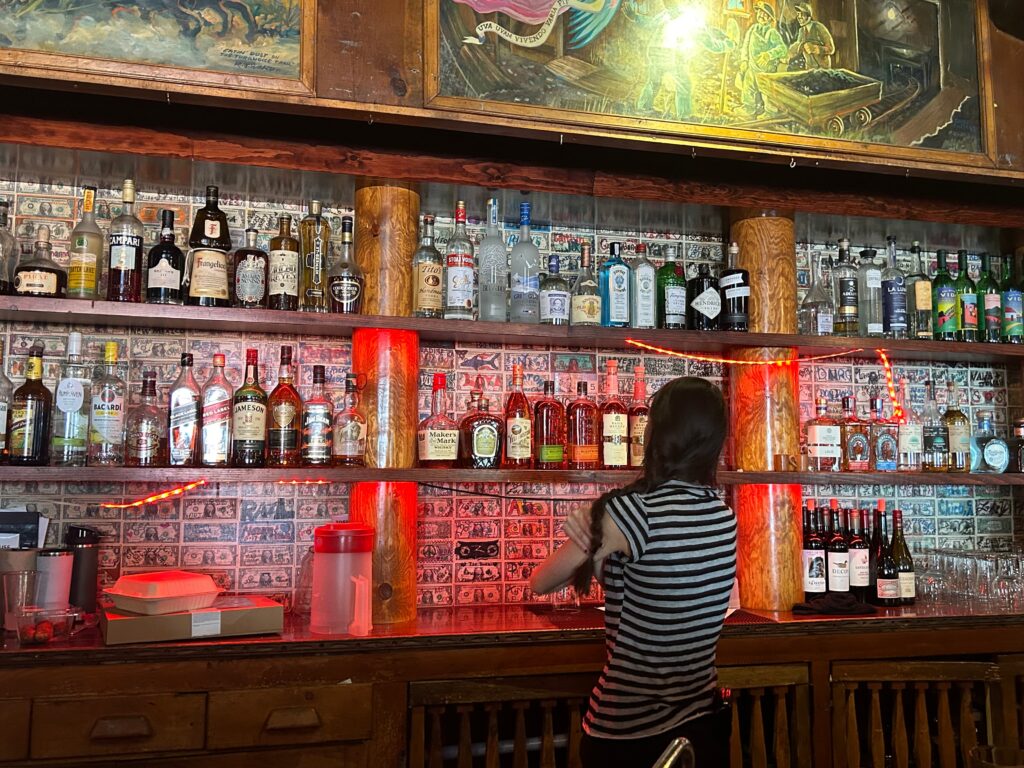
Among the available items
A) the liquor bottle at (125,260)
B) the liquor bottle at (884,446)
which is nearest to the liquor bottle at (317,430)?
the liquor bottle at (125,260)

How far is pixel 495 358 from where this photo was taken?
2801mm

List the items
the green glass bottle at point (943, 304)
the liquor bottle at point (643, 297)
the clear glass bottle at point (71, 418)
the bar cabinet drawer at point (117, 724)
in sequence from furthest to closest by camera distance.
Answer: the green glass bottle at point (943, 304) → the liquor bottle at point (643, 297) → the clear glass bottle at point (71, 418) → the bar cabinet drawer at point (117, 724)

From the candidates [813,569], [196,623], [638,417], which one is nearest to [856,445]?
[813,569]

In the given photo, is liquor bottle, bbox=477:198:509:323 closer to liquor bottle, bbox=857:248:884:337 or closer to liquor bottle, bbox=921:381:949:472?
liquor bottle, bbox=857:248:884:337

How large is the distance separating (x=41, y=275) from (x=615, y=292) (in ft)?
5.35

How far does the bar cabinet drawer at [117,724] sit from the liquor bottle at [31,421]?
2.07ft

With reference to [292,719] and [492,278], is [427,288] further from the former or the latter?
[292,719]

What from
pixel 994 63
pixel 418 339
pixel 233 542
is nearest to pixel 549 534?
pixel 418 339

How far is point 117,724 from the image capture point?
1972 mm

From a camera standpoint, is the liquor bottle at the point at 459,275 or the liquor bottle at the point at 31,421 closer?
the liquor bottle at the point at 31,421

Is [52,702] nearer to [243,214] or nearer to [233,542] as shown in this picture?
[233,542]

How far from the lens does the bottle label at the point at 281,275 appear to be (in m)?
2.43

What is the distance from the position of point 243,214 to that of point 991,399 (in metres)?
2.76

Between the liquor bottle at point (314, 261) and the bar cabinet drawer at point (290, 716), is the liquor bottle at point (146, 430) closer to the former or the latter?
the liquor bottle at point (314, 261)
